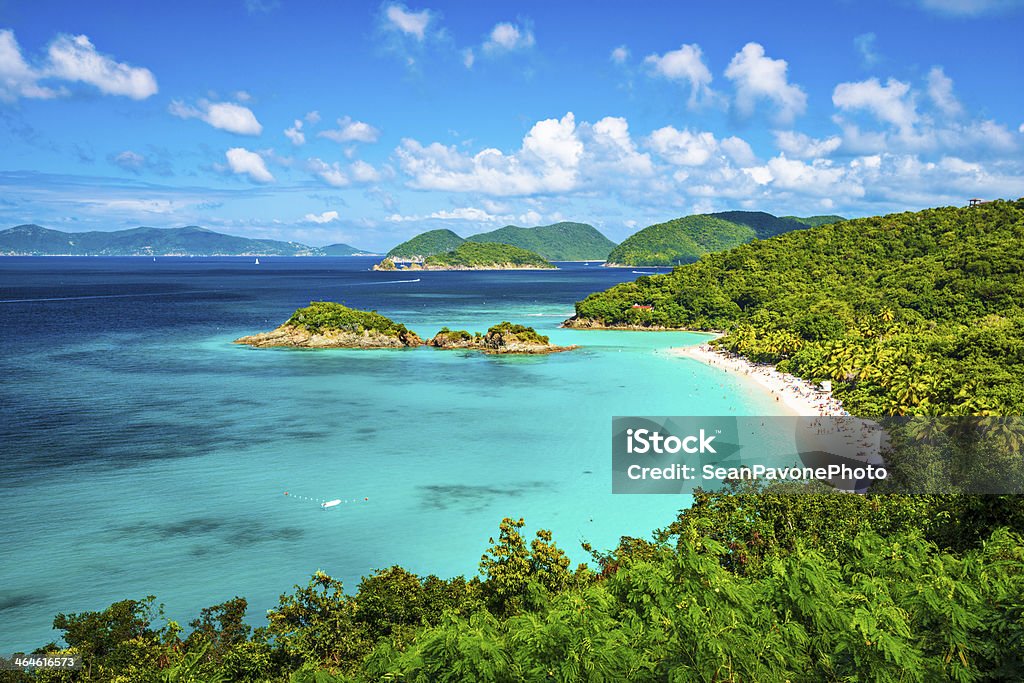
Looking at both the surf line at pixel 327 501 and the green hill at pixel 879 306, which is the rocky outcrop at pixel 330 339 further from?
the surf line at pixel 327 501

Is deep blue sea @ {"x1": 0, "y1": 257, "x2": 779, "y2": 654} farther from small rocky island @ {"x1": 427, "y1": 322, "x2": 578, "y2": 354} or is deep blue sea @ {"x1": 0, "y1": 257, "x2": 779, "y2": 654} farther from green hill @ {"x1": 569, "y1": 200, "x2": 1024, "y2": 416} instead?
green hill @ {"x1": 569, "y1": 200, "x2": 1024, "y2": 416}

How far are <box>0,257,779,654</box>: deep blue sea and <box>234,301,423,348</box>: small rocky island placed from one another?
3.28 meters

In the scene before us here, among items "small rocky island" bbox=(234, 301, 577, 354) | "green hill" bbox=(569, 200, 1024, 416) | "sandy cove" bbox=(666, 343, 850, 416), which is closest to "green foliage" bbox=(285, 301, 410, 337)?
"small rocky island" bbox=(234, 301, 577, 354)

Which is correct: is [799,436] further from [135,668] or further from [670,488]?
[135,668]

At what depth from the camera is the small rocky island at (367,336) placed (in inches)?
2901

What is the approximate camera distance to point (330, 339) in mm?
76500

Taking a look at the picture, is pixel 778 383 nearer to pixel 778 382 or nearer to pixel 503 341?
pixel 778 382

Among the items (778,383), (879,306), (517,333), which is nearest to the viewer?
(778,383)

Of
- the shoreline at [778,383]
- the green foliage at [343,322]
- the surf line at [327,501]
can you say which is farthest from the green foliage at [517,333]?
the surf line at [327,501]

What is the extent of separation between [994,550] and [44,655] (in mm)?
19398

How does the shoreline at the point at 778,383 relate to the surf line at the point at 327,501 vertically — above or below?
above

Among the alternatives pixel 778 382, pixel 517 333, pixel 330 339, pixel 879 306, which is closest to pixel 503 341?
pixel 517 333

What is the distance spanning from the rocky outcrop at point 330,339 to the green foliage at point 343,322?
1.30ft

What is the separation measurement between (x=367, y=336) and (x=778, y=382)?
44.9 meters
